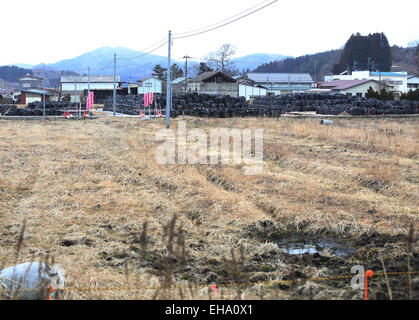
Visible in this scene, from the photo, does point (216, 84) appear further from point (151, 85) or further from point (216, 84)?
point (151, 85)

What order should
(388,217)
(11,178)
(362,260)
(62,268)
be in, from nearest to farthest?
1. (62,268)
2. (362,260)
3. (388,217)
4. (11,178)

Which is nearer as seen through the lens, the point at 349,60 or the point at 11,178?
the point at 11,178

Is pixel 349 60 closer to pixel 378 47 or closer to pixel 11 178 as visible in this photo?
pixel 378 47

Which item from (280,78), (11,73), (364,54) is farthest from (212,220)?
(11,73)

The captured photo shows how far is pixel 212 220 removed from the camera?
8.46 m

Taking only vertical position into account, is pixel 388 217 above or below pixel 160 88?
below

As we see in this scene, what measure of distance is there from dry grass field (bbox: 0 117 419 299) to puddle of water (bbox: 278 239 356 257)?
0.05m

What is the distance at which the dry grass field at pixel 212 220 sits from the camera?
208 inches

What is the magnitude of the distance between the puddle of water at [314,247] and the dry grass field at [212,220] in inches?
1.9

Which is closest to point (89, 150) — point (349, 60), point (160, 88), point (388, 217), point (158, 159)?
point (158, 159)

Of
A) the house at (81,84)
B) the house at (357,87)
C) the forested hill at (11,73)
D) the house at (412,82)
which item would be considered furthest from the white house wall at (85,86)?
the forested hill at (11,73)

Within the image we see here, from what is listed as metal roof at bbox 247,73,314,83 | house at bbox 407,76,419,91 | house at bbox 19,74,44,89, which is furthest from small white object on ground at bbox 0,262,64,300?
house at bbox 19,74,44,89
